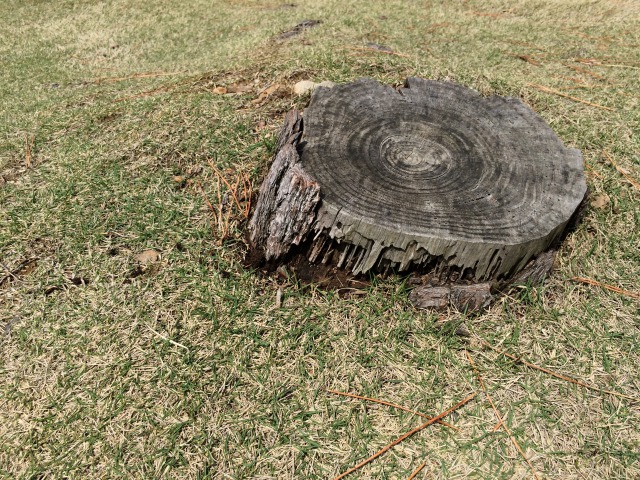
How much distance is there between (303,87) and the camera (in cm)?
365

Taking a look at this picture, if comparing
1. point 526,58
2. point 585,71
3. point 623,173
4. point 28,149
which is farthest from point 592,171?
point 28,149

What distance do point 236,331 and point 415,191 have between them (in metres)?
1.13

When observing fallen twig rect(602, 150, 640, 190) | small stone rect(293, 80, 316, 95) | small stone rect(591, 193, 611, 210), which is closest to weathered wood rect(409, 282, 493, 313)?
small stone rect(591, 193, 611, 210)

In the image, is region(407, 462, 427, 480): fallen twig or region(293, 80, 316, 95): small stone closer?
region(407, 462, 427, 480): fallen twig

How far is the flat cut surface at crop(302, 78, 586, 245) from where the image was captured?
7.06 feet

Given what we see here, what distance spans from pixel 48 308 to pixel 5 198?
3.70ft

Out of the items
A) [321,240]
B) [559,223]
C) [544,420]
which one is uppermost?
[559,223]

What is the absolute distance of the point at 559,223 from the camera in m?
2.22

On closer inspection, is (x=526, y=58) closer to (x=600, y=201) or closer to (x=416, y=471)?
(x=600, y=201)

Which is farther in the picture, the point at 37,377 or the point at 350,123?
the point at 350,123

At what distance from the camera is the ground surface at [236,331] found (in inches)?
74.1

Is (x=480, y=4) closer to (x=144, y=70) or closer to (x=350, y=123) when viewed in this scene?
(x=144, y=70)

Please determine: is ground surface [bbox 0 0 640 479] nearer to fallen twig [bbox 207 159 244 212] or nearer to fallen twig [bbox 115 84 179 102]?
fallen twig [bbox 207 159 244 212]

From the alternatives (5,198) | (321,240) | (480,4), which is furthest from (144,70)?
(480,4)
